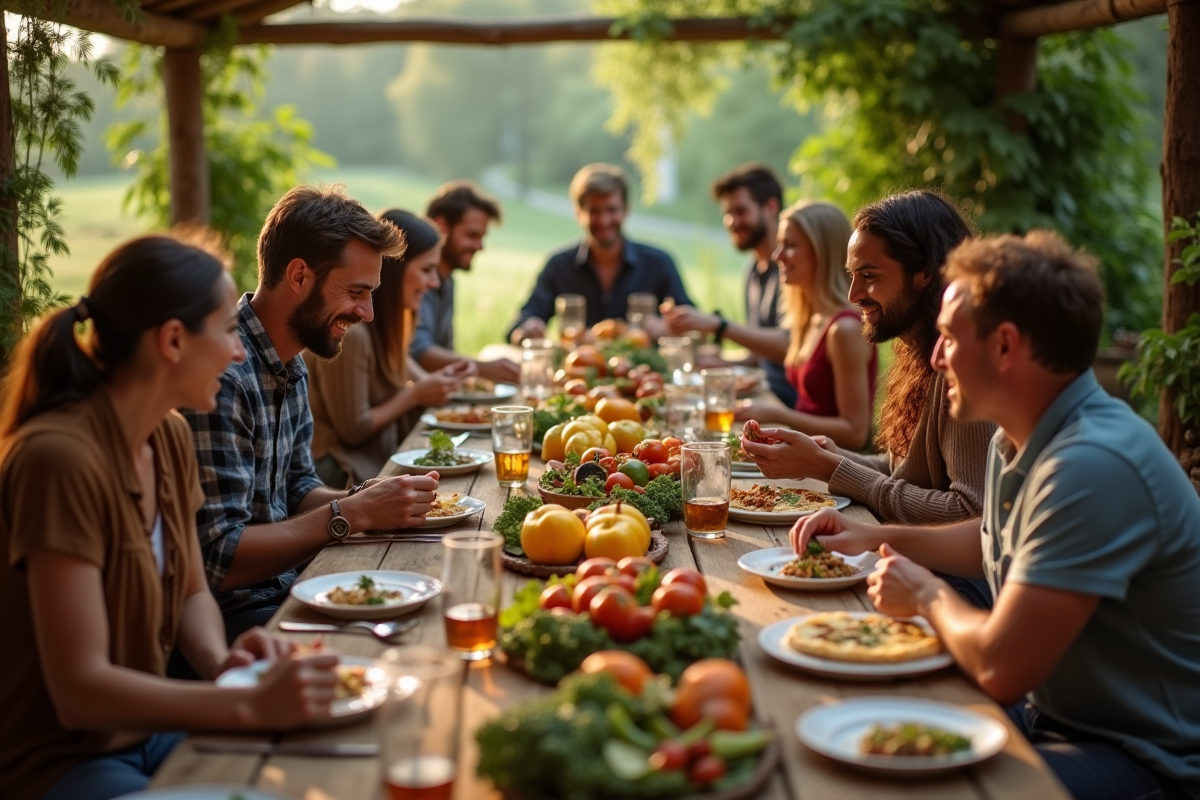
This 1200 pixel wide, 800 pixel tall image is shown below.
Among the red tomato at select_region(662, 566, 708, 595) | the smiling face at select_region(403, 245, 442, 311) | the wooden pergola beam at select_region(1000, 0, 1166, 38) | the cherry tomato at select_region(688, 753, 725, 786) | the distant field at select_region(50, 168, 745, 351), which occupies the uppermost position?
the wooden pergola beam at select_region(1000, 0, 1166, 38)

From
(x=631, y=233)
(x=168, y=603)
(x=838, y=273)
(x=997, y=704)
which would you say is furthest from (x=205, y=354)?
(x=631, y=233)

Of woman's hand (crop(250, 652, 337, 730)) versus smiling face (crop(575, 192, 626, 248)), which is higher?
smiling face (crop(575, 192, 626, 248))

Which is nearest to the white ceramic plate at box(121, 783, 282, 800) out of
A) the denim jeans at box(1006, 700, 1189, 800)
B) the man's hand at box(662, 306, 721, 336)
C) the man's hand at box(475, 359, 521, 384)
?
the denim jeans at box(1006, 700, 1189, 800)

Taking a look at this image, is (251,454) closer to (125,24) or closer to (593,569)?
(593,569)

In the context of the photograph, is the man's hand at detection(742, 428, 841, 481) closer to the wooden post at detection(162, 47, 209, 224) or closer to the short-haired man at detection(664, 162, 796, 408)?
the short-haired man at detection(664, 162, 796, 408)

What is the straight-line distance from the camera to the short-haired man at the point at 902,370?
3049 millimetres

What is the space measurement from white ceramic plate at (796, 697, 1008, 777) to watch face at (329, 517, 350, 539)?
4.59ft

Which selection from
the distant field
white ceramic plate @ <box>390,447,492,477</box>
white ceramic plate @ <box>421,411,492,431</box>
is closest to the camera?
white ceramic plate @ <box>390,447,492,477</box>

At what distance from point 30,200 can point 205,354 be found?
2279mm

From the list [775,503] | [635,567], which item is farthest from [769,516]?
[635,567]

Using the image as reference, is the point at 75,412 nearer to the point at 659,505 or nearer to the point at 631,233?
the point at 659,505

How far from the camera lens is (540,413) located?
158 inches

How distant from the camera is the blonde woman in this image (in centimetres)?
451

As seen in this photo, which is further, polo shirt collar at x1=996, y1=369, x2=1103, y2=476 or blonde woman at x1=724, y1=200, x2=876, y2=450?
blonde woman at x1=724, y1=200, x2=876, y2=450
